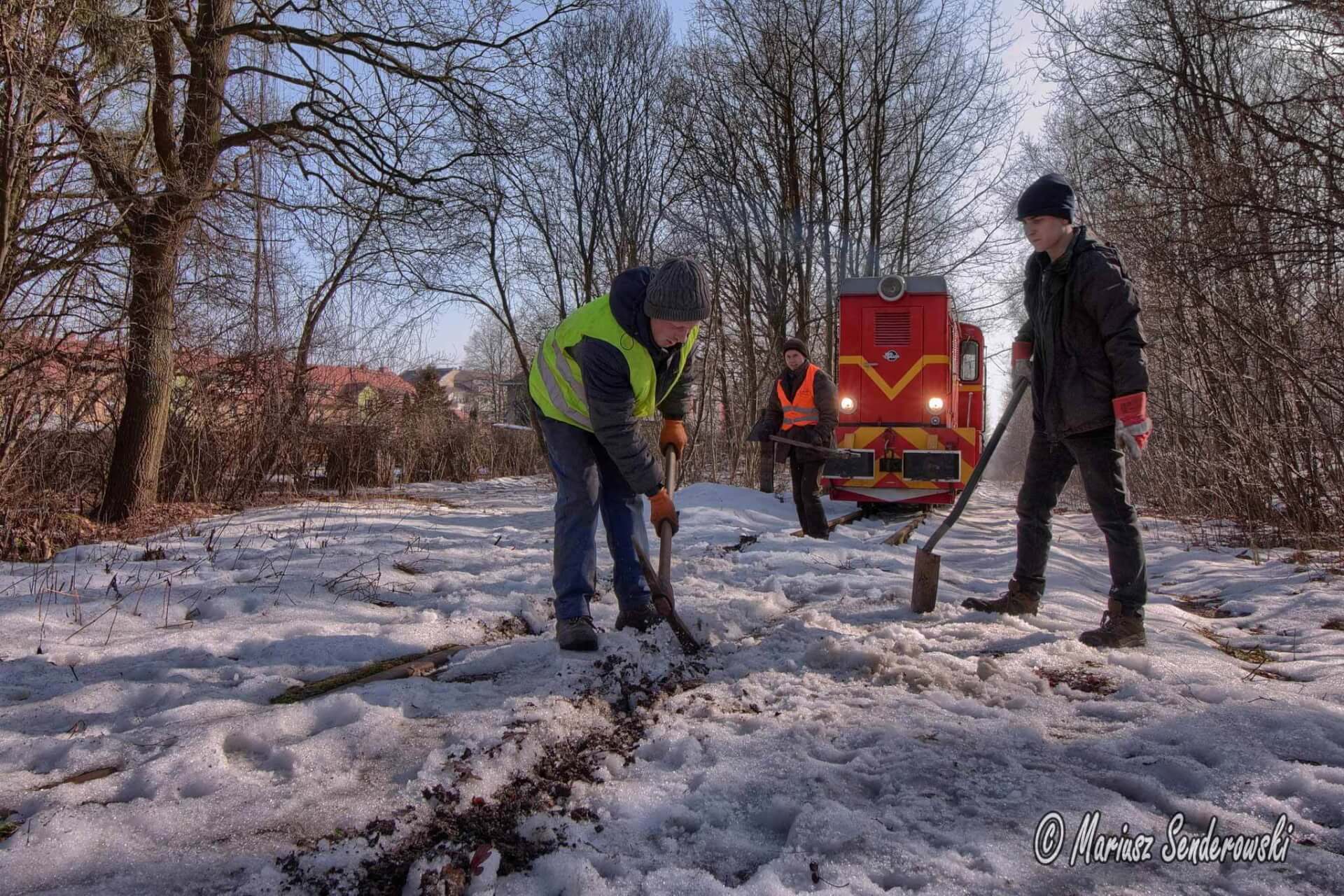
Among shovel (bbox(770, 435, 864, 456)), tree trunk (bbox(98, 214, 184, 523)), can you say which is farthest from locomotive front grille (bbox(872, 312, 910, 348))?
tree trunk (bbox(98, 214, 184, 523))

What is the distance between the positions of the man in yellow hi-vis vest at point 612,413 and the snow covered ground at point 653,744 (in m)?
0.28

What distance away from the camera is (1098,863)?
5.44ft

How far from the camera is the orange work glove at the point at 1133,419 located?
3160 millimetres

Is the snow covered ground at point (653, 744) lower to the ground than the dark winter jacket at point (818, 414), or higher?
lower

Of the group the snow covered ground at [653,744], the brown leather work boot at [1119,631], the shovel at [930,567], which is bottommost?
the snow covered ground at [653,744]

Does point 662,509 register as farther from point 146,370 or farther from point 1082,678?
point 146,370

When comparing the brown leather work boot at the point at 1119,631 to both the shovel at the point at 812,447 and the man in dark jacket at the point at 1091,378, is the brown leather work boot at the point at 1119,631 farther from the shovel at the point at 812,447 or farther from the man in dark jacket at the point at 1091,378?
the shovel at the point at 812,447

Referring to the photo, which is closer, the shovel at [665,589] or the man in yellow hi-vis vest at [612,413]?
the man in yellow hi-vis vest at [612,413]

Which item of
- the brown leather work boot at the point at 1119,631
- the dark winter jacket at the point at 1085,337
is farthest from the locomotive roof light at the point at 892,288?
the brown leather work boot at the point at 1119,631

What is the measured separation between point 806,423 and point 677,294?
4.21m

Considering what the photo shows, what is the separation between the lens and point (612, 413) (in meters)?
3.16

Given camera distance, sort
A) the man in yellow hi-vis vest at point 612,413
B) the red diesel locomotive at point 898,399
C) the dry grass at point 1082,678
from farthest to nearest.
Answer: the red diesel locomotive at point 898,399, the man in yellow hi-vis vest at point 612,413, the dry grass at point 1082,678

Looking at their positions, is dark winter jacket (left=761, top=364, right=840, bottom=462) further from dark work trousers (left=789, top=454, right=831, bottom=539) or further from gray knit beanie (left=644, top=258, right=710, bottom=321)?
gray knit beanie (left=644, top=258, right=710, bottom=321)

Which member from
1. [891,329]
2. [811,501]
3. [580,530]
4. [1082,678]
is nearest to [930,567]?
[1082,678]
